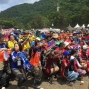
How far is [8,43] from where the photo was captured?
1004cm

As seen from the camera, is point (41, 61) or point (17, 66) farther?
point (41, 61)

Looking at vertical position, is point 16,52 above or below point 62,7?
below

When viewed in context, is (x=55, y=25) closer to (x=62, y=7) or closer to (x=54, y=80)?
(x=62, y=7)

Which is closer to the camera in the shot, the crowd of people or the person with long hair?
the person with long hair

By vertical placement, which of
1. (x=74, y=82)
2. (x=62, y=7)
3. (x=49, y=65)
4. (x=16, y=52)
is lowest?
(x=74, y=82)

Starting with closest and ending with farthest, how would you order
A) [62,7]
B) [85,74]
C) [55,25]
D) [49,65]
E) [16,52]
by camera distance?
1. [16,52]
2. [49,65]
3. [85,74]
4. [55,25]
5. [62,7]

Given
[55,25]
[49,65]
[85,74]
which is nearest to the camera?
[49,65]

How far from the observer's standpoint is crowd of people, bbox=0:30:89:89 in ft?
25.9

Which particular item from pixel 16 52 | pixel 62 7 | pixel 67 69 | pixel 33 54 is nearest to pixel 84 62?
pixel 67 69

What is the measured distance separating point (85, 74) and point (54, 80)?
1.45 m

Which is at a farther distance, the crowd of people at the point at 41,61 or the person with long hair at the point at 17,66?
the crowd of people at the point at 41,61

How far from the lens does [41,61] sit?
8.94 m

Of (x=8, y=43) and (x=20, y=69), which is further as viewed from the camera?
(x=8, y=43)

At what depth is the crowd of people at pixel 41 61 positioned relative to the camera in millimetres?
7883
